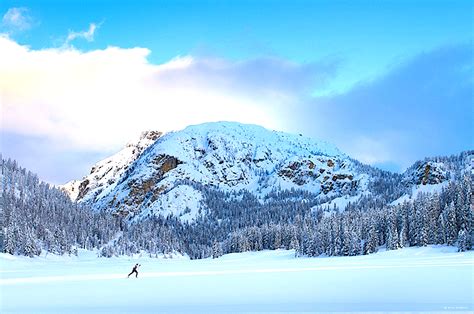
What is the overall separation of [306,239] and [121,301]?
10582 cm

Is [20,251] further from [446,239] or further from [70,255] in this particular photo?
[446,239]

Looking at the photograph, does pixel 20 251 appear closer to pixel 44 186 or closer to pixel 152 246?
pixel 152 246

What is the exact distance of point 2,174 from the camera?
172375 millimetres

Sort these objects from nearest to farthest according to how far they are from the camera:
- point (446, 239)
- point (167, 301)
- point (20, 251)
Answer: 1. point (167, 301)
2. point (446, 239)
3. point (20, 251)

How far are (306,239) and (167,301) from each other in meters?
105

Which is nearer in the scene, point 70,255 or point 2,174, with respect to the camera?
point 70,255

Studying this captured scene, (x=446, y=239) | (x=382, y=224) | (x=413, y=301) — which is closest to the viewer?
(x=413, y=301)

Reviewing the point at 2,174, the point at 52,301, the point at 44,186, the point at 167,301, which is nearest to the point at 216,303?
the point at 167,301

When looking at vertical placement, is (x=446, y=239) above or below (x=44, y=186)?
below

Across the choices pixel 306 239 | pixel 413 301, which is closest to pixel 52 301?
pixel 413 301

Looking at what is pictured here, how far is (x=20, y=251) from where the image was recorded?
10725cm

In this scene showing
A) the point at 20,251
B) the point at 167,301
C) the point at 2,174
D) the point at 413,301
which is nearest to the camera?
the point at 413,301

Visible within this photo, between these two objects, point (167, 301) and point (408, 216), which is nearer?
point (167, 301)

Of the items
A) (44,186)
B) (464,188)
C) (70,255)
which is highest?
(44,186)
